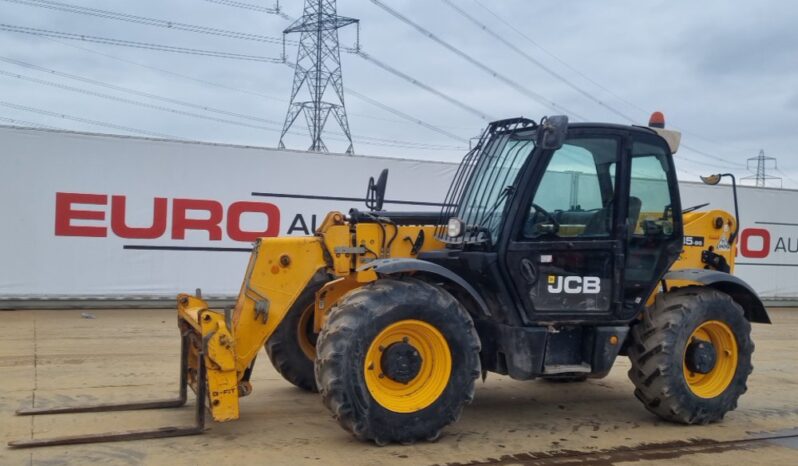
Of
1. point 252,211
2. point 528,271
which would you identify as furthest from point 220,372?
point 252,211

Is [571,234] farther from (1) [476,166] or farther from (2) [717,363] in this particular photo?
(2) [717,363]

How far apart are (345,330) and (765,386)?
539cm

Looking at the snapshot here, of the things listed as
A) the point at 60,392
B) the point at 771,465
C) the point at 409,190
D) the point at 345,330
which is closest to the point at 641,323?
the point at 771,465

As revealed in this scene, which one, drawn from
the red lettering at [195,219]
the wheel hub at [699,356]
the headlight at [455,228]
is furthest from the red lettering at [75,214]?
the wheel hub at [699,356]

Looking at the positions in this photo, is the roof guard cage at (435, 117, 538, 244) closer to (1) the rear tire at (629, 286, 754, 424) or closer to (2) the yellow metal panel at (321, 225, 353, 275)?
(2) the yellow metal panel at (321, 225, 353, 275)

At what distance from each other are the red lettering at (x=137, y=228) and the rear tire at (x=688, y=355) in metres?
9.28

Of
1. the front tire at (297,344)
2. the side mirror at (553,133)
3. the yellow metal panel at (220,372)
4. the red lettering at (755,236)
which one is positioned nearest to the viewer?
the yellow metal panel at (220,372)

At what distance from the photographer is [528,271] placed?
582 centimetres

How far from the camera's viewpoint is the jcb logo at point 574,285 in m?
5.93

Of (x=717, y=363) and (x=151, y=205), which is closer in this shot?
(x=717, y=363)

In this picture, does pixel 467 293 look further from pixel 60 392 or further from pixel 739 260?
pixel 739 260

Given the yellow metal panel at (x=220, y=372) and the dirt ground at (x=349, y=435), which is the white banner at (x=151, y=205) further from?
the yellow metal panel at (x=220, y=372)

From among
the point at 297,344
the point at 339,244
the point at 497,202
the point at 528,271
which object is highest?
the point at 497,202

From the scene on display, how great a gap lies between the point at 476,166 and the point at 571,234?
1001mm
